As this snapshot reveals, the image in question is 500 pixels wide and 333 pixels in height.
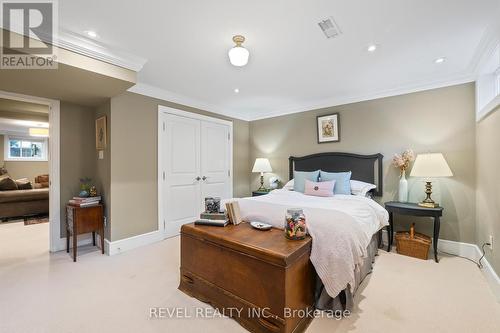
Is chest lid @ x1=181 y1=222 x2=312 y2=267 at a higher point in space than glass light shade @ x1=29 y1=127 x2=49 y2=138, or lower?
lower

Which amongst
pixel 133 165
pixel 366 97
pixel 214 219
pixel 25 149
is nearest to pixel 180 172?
pixel 133 165

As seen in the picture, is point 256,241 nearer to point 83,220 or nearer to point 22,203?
point 83,220

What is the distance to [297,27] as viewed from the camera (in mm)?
1956

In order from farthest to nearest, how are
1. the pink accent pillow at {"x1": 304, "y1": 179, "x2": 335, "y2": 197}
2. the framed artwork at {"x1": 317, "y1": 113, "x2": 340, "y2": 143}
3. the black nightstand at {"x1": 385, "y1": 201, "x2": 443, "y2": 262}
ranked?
the framed artwork at {"x1": 317, "y1": 113, "x2": 340, "y2": 143} < the pink accent pillow at {"x1": 304, "y1": 179, "x2": 335, "y2": 197} < the black nightstand at {"x1": 385, "y1": 201, "x2": 443, "y2": 262}

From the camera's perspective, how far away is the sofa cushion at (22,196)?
4584mm

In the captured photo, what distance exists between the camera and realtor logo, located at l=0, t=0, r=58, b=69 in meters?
1.71

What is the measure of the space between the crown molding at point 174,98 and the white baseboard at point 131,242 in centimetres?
214

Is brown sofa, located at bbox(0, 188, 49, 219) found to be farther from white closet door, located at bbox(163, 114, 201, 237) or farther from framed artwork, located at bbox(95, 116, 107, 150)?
white closet door, located at bbox(163, 114, 201, 237)

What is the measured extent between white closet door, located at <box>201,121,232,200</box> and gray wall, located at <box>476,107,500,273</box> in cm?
383

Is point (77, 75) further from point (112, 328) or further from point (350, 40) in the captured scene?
point (350, 40)

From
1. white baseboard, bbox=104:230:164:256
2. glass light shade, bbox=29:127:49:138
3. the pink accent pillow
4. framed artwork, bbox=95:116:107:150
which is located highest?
glass light shade, bbox=29:127:49:138

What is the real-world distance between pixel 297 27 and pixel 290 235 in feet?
5.88

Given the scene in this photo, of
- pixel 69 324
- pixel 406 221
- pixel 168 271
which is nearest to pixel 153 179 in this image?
pixel 168 271

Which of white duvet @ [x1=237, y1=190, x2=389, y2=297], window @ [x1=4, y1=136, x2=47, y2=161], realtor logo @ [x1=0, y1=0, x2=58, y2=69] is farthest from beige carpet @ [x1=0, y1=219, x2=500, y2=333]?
window @ [x1=4, y1=136, x2=47, y2=161]
